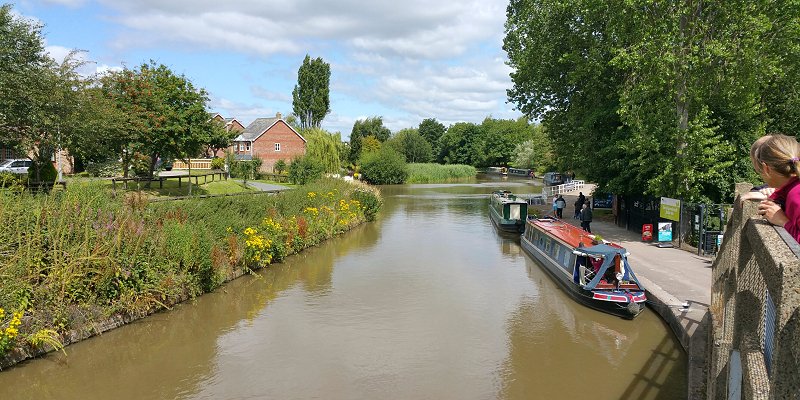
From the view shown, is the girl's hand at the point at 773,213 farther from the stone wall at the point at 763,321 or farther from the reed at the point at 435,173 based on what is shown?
the reed at the point at 435,173

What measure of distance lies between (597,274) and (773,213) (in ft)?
32.3

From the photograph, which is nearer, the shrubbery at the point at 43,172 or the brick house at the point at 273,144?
the shrubbery at the point at 43,172

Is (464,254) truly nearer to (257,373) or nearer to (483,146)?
(257,373)

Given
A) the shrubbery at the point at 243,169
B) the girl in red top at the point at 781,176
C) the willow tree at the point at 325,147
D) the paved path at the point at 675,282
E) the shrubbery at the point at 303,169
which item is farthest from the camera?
the willow tree at the point at 325,147

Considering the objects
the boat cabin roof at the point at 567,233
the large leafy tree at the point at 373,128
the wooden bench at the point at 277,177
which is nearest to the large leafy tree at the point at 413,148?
the large leafy tree at the point at 373,128

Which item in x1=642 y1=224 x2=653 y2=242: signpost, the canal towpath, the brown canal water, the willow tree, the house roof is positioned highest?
the house roof

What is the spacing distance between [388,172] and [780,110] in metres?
46.8

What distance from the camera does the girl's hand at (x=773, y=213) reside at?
11.6 ft

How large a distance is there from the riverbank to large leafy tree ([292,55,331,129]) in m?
60.0

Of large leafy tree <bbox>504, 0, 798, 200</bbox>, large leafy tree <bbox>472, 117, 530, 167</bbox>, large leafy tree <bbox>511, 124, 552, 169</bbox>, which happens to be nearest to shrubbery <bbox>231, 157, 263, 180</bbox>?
large leafy tree <bbox>504, 0, 798, 200</bbox>

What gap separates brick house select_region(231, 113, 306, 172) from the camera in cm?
6053

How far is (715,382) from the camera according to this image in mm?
5703

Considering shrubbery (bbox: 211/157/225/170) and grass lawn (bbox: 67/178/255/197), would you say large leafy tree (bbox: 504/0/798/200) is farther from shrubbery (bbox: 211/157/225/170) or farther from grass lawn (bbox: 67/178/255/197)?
shrubbery (bbox: 211/157/225/170)

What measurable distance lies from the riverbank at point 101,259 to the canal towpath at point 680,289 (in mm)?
10729
